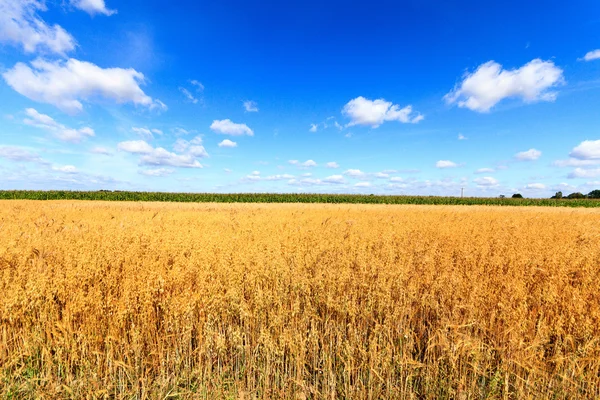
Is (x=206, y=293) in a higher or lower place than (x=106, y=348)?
higher

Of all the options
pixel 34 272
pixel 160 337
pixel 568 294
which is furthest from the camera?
pixel 34 272

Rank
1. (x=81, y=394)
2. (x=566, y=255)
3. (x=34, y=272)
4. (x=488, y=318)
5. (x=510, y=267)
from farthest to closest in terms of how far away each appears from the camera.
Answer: (x=566, y=255)
(x=510, y=267)
(x=34, y=272)
(x=488, y=318)
(x=81, y=394)

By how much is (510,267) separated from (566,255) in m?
1.41

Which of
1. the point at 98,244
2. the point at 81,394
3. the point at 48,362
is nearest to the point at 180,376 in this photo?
the point at 81,394

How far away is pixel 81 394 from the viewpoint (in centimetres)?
254

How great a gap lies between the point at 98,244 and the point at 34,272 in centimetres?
118

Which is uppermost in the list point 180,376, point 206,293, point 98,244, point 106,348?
point 98,244

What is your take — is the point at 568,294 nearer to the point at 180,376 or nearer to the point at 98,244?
the point at 180,376

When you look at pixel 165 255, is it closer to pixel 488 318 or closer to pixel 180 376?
pixel 180 376

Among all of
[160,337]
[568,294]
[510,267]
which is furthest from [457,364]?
[160,337]

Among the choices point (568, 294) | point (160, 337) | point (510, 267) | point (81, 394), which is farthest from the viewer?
point (510, 267)

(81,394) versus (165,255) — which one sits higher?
Answer: (165,255)

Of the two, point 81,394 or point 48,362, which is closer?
point 81,394

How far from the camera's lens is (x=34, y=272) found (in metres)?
4.00
